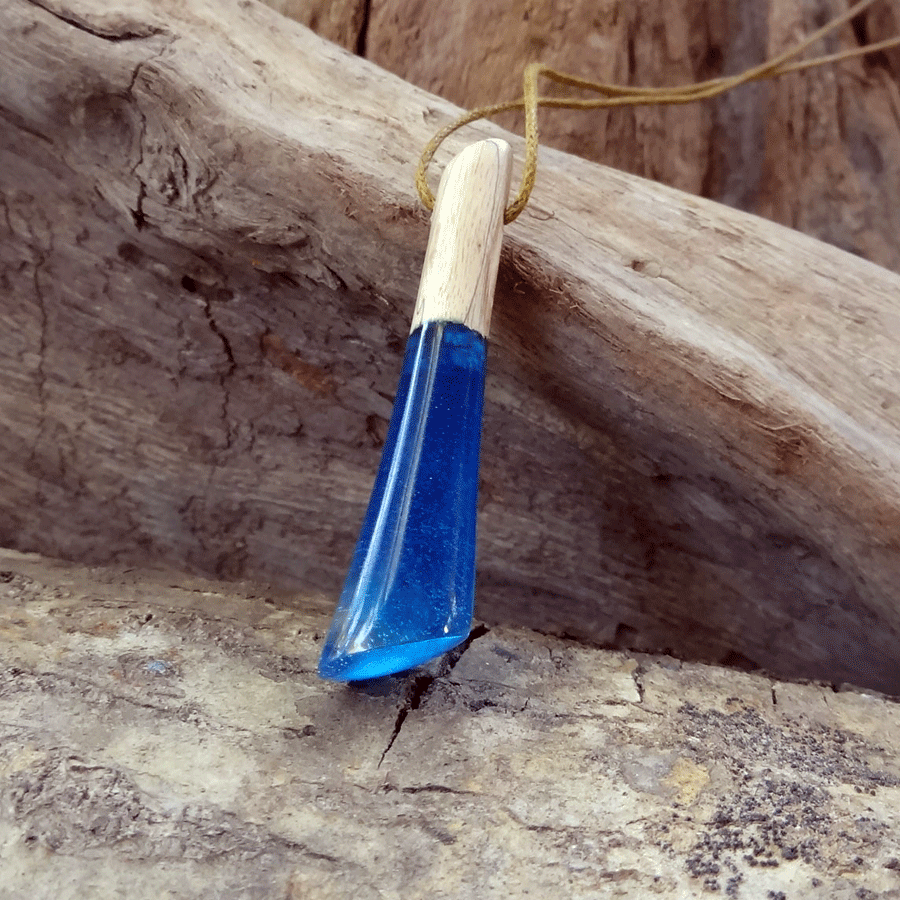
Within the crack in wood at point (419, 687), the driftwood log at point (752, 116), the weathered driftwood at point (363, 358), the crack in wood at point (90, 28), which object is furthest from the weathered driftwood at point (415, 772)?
the driftwood log at point (752, 116)

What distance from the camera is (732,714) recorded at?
0.82 metres

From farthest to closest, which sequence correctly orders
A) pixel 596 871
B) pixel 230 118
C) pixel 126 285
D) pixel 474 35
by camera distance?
1. pixel 474 35
2. pixel 126 285
3. pixel 230 118
4. pixel 596 871

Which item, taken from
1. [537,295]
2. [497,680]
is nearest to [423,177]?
[537,295]

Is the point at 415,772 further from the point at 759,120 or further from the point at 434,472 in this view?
the point at 759,120

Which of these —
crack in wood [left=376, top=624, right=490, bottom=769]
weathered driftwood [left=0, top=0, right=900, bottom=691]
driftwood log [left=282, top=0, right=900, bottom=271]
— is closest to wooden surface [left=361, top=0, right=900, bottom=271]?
driftwood log [left=282, top=0, right=900, bottom=271]

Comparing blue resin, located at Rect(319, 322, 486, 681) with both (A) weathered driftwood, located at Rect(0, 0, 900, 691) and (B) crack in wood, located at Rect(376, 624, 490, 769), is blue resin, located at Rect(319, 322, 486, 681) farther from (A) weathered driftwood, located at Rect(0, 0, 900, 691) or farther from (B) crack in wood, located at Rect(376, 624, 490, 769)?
(A) weathered driftwood, located at Rect(0, 0, 900, 691)

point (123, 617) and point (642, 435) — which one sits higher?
point (642, 435)

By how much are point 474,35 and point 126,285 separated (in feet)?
2.50

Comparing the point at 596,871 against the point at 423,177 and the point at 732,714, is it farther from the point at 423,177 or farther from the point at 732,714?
the point at 423,177

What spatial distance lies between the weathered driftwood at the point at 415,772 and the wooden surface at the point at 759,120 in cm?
108

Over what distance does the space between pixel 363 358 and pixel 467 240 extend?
0.29 m

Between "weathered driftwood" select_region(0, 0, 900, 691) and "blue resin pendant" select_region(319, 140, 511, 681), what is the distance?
103 mm

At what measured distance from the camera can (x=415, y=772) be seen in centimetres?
69

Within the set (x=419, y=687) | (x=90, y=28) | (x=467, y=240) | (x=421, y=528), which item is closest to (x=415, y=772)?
(x=419, y=687)
